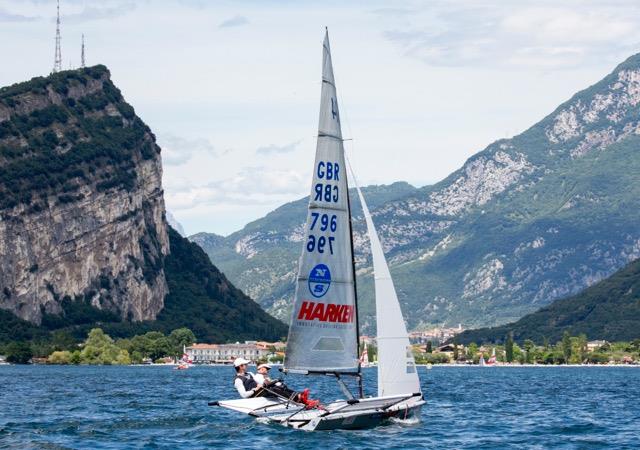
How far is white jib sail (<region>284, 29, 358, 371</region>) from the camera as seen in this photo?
67688 mm

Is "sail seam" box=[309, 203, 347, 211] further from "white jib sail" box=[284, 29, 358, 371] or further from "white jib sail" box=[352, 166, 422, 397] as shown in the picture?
"white jib sail" box=[352, 166, 422, 397]

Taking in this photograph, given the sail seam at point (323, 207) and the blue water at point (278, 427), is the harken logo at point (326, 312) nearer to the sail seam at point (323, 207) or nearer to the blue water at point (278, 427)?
the sail seam at point (323, 207)

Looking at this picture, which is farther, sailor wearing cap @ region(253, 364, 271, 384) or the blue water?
sailor wearing cap @ region(253, 364, 271, 384)

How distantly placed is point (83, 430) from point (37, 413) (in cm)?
1677

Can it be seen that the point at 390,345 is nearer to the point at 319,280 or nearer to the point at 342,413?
the point at 342,413

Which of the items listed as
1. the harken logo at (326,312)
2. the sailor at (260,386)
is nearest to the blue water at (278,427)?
the sailor at (260,386)

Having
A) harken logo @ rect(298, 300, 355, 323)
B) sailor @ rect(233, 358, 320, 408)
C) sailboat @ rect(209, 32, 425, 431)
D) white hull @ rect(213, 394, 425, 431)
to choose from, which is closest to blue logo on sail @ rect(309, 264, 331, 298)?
sailboat @ rect(209, 32, 425, 431)

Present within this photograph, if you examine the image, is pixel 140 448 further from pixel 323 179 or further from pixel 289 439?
pixel 323 179

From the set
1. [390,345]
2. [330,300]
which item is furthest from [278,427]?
[330,300]

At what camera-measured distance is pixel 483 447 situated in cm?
6838

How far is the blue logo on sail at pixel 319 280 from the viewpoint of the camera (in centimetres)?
6794

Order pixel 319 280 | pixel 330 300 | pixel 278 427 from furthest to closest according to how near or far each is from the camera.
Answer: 1. pixel 278 427
2. pixel 330 300
3. pixel 319 280

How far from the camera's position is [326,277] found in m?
68.1

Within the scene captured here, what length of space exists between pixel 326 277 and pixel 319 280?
1.22 feet
